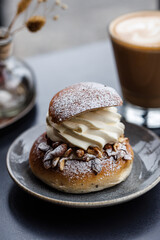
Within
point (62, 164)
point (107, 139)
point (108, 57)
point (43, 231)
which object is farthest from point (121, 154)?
point (108, 57)

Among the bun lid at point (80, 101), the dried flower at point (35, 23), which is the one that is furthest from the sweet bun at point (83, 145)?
the dried flower at point (35, 23)

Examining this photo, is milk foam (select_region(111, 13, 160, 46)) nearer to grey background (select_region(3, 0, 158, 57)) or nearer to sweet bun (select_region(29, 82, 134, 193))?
sweet bun (select_region(29, 82, 134, 193))

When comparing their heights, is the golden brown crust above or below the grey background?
above

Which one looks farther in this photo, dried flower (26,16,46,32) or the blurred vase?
the blurred vase

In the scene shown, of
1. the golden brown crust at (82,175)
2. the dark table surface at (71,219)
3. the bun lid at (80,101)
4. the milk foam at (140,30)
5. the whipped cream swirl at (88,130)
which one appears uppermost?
the bun lid at (80,101)

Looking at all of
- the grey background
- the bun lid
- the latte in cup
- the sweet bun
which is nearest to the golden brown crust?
the sweet bun

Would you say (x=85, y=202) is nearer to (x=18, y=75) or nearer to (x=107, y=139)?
(x=107, y=139)

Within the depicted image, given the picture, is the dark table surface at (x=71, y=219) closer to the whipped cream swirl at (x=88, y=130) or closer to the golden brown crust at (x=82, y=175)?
the golden brown crust at (x=82, y=175)

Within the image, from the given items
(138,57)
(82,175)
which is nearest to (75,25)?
(138,57)

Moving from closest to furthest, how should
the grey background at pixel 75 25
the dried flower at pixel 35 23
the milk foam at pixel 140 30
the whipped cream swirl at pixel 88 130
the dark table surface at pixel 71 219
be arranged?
1. the dark table surface at pixel 71 219
2. the whipped cream swirl at pixel 88 130
3. the dried flower at pixel 35 23
4. the milk foam at pixel 140 30
5. the grey background at pixel 75 25
